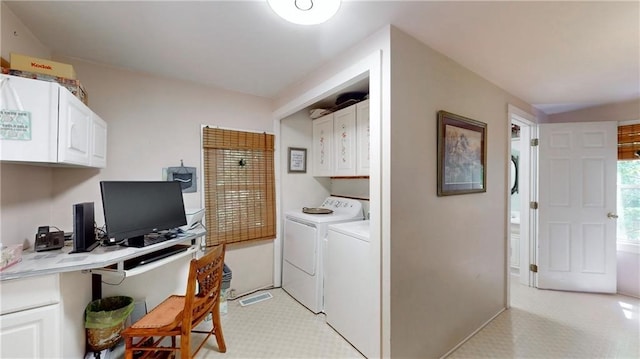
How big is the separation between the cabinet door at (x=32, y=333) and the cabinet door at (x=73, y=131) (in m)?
0.79

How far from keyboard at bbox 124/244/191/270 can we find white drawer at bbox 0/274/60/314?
0.31m

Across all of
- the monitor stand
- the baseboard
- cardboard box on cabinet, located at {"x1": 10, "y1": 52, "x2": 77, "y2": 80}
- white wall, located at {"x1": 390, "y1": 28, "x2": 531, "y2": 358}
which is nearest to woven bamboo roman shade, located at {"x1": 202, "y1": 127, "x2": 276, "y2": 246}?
the monitor stand

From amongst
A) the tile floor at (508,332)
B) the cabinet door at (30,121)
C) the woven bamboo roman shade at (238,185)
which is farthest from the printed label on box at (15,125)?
the tile floor at (508,332)

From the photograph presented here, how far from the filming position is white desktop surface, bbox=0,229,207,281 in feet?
4.16

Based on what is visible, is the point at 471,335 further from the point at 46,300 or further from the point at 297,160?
the point at 46,300

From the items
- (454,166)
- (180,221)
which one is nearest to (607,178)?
(454,166)

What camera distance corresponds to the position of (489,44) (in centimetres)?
175

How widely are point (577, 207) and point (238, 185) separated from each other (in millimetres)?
3983

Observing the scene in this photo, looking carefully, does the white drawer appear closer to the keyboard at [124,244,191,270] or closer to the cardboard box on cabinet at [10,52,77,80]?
the keyboard at [124,244,191,270]

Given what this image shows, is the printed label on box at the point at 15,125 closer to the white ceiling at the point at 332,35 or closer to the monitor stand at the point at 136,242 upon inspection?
the white ceiling at the point at 332,35

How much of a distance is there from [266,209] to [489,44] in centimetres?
252

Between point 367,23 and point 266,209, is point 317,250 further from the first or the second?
point 367,23

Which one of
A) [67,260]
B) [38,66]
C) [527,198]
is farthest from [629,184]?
[38,66]

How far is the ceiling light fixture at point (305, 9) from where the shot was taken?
1298mm
